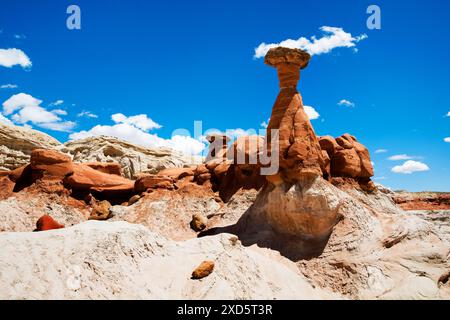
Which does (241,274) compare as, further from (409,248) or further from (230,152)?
(230,152)

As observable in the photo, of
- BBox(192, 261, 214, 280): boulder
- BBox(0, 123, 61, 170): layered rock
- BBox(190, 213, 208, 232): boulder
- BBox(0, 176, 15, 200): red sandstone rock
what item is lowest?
BBox(192, 261, 214, 280): boulder

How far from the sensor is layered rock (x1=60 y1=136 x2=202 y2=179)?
2973 cm

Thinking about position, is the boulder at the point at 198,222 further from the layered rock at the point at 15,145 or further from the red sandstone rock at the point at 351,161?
the layered rock at the point at 15,145

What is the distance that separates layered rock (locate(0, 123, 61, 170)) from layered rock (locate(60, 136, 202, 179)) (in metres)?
2.92

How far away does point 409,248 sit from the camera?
398 inches

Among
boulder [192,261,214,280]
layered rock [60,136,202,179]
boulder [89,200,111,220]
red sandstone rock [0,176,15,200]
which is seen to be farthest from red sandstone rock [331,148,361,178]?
layered rock [60,136,202,179]

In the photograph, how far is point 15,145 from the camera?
87.2ft

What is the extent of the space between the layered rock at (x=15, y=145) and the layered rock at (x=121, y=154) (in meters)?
2.92

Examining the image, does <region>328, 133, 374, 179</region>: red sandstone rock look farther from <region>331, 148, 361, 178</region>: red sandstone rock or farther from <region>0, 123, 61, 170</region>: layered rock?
<region>0, 123, 61, 170</region>: layered rock

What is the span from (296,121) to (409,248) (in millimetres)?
4695

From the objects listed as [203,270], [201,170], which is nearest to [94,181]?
[201,170]

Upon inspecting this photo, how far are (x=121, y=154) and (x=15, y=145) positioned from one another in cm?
746

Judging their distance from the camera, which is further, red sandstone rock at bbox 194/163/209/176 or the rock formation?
red sandstone rock at bbox 194/163/209/176

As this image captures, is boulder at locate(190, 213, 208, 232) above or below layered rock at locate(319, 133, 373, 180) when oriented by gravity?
below
